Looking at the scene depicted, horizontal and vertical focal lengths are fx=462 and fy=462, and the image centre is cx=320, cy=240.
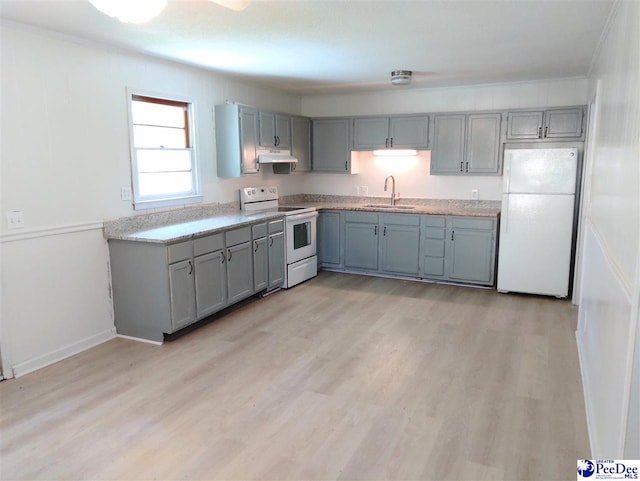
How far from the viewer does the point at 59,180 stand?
3502 mm

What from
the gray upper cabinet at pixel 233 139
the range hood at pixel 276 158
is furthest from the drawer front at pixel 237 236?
the range hood at pixel 276 158

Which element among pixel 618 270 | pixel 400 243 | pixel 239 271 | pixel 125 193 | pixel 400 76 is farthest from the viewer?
pixel 400 243

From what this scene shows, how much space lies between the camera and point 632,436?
4.77 feet

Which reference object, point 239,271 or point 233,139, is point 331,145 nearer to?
point 233,139

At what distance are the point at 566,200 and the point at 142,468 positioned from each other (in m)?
4.55

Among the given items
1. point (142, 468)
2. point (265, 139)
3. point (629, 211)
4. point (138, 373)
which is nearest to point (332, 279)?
point (265, 139)

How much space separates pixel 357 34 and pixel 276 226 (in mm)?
2343

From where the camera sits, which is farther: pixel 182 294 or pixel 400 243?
pixel 400 243

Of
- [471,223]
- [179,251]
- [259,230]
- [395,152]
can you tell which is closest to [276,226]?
[259,230]

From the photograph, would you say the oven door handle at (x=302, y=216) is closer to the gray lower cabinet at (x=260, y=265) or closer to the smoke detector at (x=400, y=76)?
the gray lower cabinet at (x=260, y=265)

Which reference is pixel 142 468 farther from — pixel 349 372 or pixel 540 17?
→ pixel 540 17

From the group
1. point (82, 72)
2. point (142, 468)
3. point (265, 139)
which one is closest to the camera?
point (142, 468)

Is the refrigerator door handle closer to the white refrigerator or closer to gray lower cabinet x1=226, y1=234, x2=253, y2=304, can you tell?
the white refrigerator

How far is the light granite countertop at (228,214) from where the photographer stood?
3.91 metres
